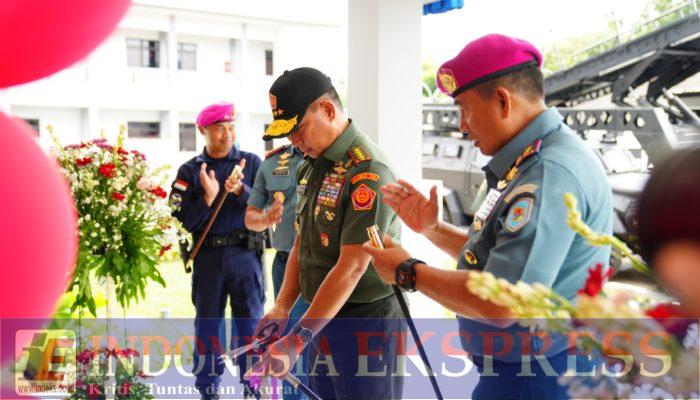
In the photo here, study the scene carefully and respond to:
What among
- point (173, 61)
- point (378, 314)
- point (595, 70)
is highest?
point (173, 61)

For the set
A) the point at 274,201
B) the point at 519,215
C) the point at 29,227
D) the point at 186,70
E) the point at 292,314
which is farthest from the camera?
the point at 186,70

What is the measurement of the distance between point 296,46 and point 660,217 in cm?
1340

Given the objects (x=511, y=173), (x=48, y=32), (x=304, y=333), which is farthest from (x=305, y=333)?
(x=48, y=32)

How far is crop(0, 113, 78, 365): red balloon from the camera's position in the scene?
41.4 inches

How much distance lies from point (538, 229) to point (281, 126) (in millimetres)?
832

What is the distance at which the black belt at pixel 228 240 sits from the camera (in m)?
3.31

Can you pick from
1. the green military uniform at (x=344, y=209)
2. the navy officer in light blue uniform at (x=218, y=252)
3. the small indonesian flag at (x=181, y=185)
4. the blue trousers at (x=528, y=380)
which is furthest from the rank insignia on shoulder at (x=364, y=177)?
the small indonesian flag at (x=181, y=185)

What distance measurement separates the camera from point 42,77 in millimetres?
1261

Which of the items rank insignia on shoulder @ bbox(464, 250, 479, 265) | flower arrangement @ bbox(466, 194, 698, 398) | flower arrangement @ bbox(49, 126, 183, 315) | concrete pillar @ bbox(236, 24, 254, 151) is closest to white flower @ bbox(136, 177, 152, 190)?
flower arrangement @ bbox(49, 126, 183, 315)

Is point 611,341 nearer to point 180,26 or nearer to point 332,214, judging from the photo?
point 332,214

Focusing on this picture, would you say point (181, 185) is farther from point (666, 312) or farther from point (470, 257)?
point (666, 312)

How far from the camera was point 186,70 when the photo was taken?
43.8 feet

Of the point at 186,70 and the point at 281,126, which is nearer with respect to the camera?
the point at 281,126

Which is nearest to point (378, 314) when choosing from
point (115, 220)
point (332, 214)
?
point (332, 214)
